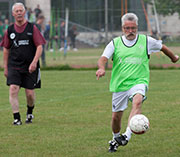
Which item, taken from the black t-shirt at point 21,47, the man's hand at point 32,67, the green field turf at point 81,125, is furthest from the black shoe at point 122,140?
the black t-shirt at point 21,47

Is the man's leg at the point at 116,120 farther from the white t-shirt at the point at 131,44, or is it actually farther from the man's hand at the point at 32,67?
the man's hand at the point at 32,67

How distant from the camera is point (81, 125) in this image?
8.73 meters

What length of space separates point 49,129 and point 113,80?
210 cm

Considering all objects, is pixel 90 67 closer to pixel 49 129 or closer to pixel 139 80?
pixel 49 129

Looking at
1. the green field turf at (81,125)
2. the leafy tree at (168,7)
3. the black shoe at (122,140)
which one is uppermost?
the leafy tree at (168,7)

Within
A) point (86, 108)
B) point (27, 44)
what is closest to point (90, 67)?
point (86, 108)

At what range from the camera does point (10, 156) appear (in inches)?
260

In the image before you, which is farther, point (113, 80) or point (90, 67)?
point (90, 67)

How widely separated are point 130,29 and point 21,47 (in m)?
2.96

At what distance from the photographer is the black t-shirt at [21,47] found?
9.02 m

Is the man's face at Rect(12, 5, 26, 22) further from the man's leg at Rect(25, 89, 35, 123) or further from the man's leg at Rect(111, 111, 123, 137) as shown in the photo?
the man's leg at Rect(111, 111, 123, 137)

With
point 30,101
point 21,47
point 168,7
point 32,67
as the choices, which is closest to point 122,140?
point 32,67

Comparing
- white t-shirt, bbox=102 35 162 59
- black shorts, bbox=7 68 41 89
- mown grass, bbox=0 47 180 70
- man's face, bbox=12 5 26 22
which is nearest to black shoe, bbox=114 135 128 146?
white t-shirt, bbox=102 35 162 59

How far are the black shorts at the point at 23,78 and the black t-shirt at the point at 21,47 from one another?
0.31ft
